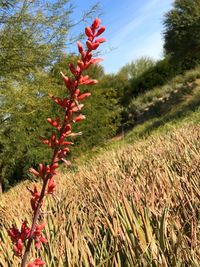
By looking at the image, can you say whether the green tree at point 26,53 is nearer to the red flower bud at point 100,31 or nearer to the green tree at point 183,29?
the red flower bud at point 100,31

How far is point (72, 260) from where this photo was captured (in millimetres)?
1938

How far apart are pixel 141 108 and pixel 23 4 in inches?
594

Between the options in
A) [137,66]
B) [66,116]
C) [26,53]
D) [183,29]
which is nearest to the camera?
[66,116]

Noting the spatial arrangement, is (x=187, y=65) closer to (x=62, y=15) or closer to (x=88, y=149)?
(x=88, y=149)

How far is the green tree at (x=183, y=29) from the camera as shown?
1948cm

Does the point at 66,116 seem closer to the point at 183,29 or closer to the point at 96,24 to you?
the point at 96,24

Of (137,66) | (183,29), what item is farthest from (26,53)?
(137,66)

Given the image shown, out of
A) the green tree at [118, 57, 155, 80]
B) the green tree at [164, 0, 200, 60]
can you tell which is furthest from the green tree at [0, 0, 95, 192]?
the green tree at [118, 57, 155, 80]

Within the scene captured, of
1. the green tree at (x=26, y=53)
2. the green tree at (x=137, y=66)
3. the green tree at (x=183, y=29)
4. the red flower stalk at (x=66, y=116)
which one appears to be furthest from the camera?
the green tree at (x=137, y=66)

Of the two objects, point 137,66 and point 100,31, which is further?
point 137,66

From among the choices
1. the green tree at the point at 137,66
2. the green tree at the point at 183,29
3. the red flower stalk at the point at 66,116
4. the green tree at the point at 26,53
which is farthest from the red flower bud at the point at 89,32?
the green tree at the point at 137,66

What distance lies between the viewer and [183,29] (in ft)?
66.1

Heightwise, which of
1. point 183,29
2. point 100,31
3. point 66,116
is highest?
point 183,29

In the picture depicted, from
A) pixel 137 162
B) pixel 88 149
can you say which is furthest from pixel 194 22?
pixel 137 162
